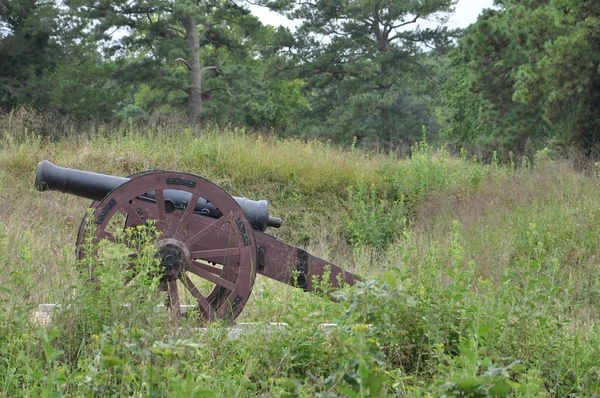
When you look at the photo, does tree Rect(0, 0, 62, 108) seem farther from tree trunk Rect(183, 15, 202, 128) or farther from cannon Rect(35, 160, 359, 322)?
cannon Rect(35, 160, 359, 322)

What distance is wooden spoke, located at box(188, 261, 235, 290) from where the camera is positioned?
16.7ft

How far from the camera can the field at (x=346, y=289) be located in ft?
10.1

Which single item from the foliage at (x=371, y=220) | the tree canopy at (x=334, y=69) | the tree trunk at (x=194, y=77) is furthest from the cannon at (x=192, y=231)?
the tree trunk at (x=194, y=77)

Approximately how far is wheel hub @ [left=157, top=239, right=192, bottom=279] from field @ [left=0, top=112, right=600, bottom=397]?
1.99 ft

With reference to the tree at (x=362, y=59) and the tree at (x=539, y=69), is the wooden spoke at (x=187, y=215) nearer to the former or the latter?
the tree at (x=539, y=69)

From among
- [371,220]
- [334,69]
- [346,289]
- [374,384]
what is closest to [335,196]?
[371,220]

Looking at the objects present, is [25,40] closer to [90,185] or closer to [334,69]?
[334,69]

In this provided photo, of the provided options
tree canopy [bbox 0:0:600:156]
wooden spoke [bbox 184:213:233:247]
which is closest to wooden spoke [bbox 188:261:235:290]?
wooden spoke [bbox 184:213:233:247]

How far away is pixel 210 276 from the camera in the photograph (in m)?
5.09

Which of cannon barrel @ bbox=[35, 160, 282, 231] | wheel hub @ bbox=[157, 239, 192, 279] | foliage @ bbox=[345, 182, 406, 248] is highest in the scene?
cannon barrel @ bbox=[35, 160, 282, 231]

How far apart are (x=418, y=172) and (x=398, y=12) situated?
750 inches

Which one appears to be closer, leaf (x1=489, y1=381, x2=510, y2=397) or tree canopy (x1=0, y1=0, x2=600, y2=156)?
leaf (x1=489, y1=381, x2=510, y2=397)

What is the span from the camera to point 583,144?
1764cm

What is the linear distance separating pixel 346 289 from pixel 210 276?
1639 mm
